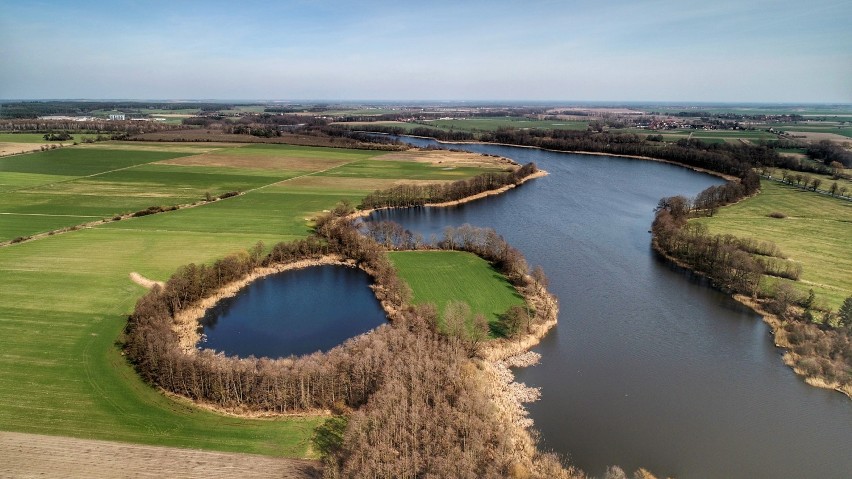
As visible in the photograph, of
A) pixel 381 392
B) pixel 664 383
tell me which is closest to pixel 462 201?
pixel 664 383

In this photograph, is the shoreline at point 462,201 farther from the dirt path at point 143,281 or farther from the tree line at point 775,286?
the tree line at point 775,286

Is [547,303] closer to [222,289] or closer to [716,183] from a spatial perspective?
[222,289]

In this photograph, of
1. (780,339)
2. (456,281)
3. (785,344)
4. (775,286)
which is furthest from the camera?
(456,281)

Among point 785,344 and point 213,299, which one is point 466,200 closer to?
point 213,299

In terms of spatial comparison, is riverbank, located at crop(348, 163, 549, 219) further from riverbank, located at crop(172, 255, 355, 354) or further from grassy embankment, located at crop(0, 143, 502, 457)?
riverbank, located at crop(172, 255, 355, 354)

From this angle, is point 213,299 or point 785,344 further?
point 213,299

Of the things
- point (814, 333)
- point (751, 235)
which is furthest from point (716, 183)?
point (814, 333)

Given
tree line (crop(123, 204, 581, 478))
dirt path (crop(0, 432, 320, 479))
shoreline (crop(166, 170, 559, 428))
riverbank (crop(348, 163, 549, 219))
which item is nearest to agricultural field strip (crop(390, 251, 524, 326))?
shoreline (crop(166, 170, 559, 428))
